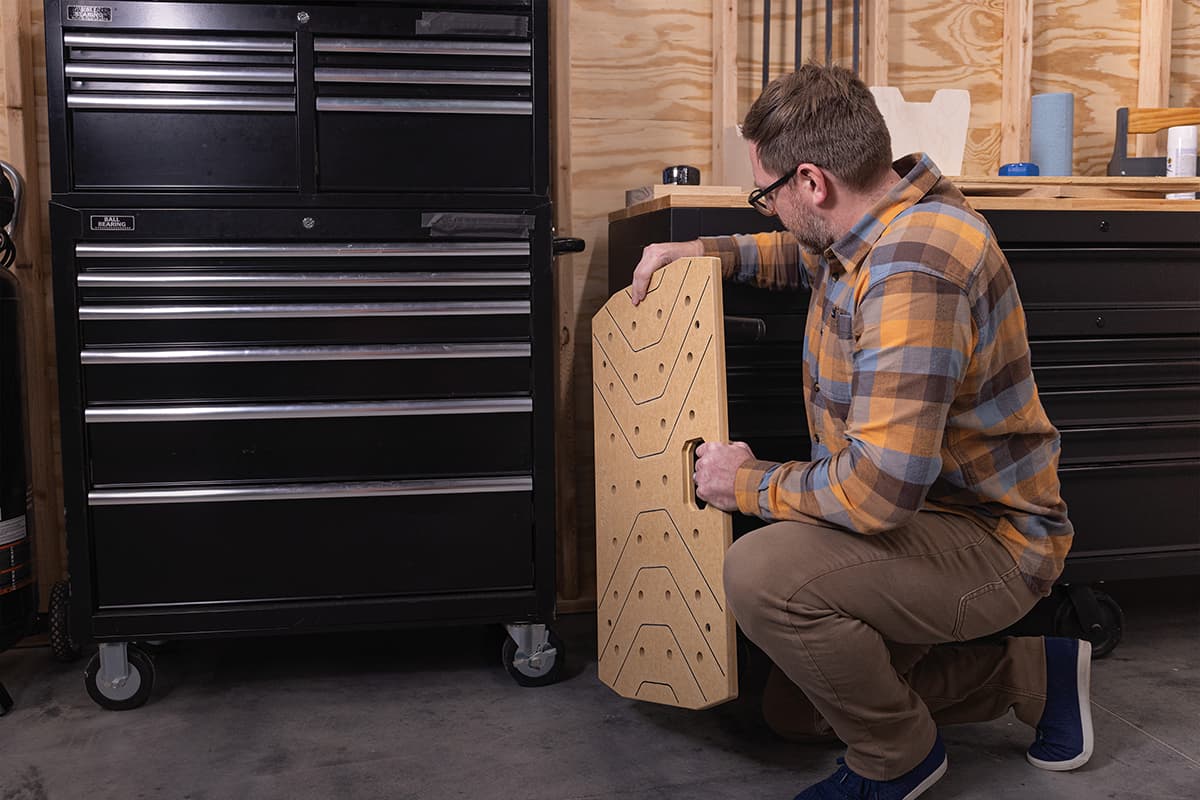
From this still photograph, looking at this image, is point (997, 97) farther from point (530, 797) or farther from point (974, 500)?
point (530, 797)

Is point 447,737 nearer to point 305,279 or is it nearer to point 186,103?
point 305,279

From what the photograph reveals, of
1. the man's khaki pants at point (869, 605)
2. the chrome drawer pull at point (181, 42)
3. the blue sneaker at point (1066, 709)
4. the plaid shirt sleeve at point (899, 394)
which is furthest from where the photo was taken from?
the chrome drawer pull at point (181, 42)

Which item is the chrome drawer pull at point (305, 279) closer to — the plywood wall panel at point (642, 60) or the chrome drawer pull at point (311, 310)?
the chrome drawer pull at point (311, 310)

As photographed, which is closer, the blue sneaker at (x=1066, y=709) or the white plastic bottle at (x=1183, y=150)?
the blue sneaker at (x=1066, y=709)

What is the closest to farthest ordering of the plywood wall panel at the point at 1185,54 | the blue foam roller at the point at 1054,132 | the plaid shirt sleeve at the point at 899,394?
the plaid shirt sleeve at the point at 899,394, the blue foam roller at the point at 1054,132, the plywood wall panel at the point at 1185,54

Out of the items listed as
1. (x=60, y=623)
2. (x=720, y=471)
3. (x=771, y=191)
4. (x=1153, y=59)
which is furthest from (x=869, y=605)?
(x=1153, y=59)

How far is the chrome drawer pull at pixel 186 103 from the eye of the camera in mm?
1991

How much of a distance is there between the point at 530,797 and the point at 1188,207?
71.3 inches

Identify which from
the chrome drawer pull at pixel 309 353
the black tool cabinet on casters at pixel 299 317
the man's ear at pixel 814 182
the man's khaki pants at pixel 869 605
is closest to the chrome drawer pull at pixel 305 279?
the black tool cabinet on casters at pixel 299 317

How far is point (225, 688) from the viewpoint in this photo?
2.21 metres

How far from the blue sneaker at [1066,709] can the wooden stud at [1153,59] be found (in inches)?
62.3

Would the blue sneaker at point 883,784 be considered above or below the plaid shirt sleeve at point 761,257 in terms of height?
below

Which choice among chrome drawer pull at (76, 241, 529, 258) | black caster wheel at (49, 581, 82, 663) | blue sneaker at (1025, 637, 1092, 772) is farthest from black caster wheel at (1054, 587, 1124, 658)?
black caster wheel at (49, 581, 82, 663)

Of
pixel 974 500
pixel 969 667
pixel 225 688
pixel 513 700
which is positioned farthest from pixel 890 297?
pixel 225 688
